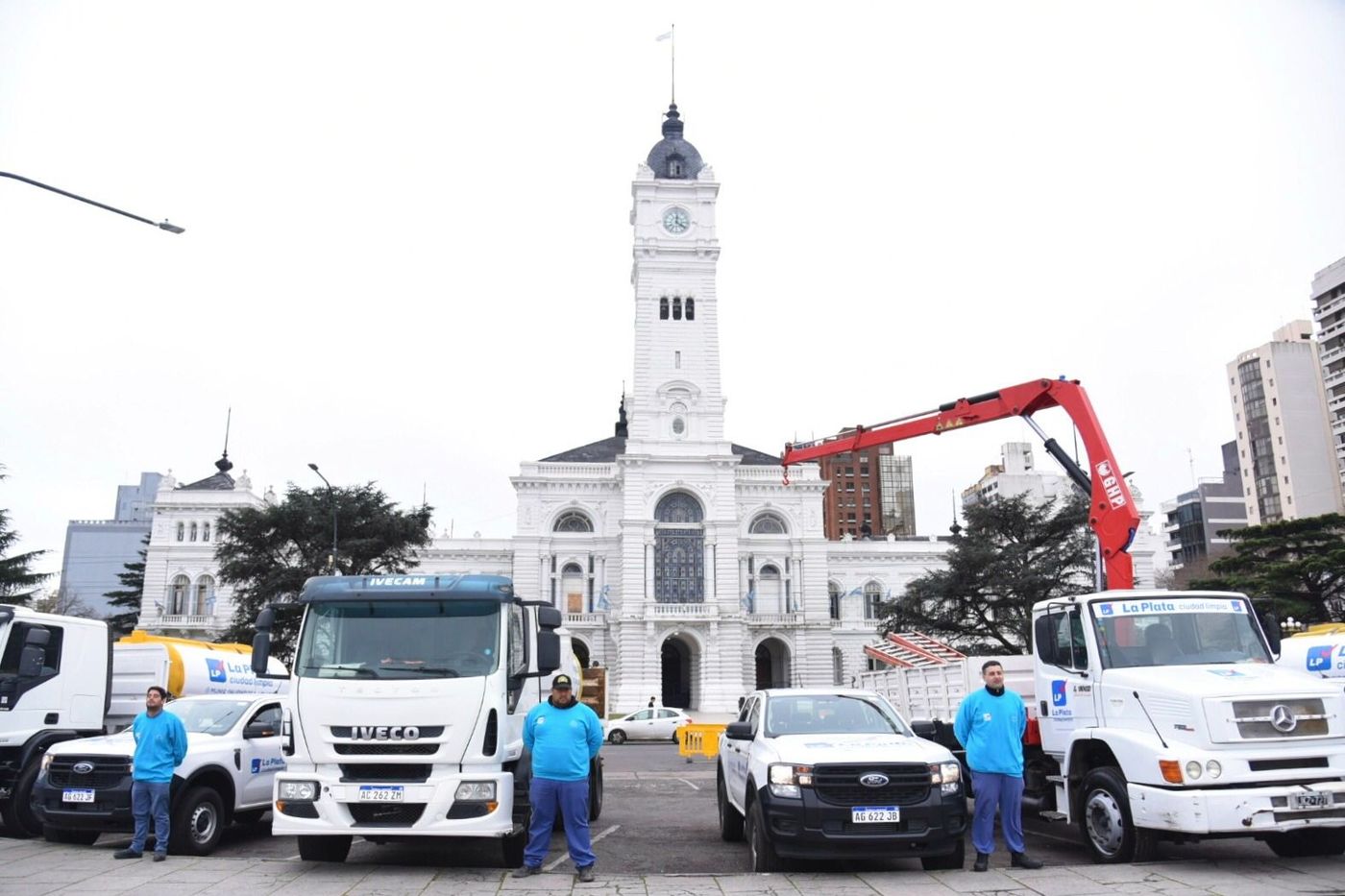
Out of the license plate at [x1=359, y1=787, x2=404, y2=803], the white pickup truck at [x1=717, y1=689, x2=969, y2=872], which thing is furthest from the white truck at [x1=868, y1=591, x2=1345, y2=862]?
the license plate at [x1=359, y1=787, x2=404, y2=803]

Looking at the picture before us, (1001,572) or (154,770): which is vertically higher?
(1001,572)

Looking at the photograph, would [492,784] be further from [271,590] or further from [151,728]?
[271,590]

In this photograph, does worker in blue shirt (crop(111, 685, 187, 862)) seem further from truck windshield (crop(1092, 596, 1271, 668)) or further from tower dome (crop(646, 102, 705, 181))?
tower dome (crop(646, 102, 705, 181))

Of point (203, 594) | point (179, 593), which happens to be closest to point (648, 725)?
point (203, 594)

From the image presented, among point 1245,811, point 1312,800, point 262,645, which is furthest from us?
point 262,645

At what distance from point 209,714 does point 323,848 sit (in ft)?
13.0

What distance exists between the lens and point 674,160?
6294cm

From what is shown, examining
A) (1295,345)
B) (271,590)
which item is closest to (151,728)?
(271,590)

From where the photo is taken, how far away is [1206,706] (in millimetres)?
9539

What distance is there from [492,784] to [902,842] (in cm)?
386

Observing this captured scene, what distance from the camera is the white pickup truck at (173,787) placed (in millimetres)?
11875

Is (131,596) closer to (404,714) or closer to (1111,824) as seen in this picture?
(404,714)

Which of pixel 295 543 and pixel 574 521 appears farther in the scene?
pixel 574 521

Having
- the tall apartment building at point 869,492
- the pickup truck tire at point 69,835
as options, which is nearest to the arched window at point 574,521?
the pickup truck tire at point 69,835
